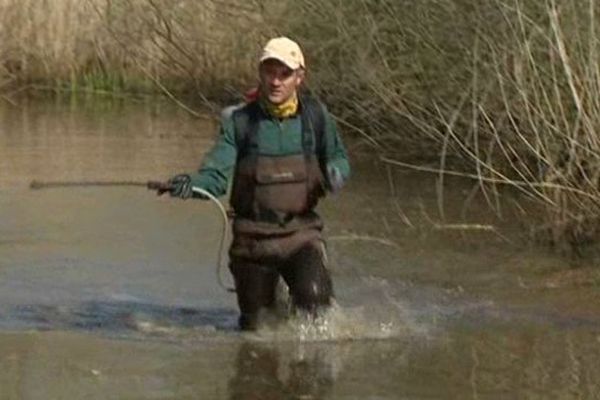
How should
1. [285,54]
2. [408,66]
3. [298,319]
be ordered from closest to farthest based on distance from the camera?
[285,54], [298,319], [408,66]

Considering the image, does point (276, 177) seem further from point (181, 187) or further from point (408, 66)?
point (408, 66)

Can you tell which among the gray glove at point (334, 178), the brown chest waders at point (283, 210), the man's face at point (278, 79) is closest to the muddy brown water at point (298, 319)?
the brown chest waders at point (283, 210)

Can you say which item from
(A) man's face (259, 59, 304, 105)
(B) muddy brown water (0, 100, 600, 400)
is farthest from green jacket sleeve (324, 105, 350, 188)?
(B) muddy brown water (0, 100, 600, 400)

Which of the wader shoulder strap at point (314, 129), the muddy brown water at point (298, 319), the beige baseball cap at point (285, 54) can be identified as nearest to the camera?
the muddy brown water at point (298, 319)

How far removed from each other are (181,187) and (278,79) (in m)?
0.76

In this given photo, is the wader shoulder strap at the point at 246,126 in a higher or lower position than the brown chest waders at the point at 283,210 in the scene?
higher

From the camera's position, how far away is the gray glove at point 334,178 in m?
9.42

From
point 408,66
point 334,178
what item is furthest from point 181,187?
point 408,66

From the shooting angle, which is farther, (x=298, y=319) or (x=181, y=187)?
(x=298, y=319)

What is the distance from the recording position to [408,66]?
686 inches

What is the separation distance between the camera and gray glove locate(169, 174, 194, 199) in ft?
30.5

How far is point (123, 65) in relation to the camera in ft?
91.8

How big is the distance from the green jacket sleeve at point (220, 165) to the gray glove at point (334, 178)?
0.51m

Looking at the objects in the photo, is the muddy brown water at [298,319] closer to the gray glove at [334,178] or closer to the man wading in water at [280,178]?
the man wading in water at [280,178]
